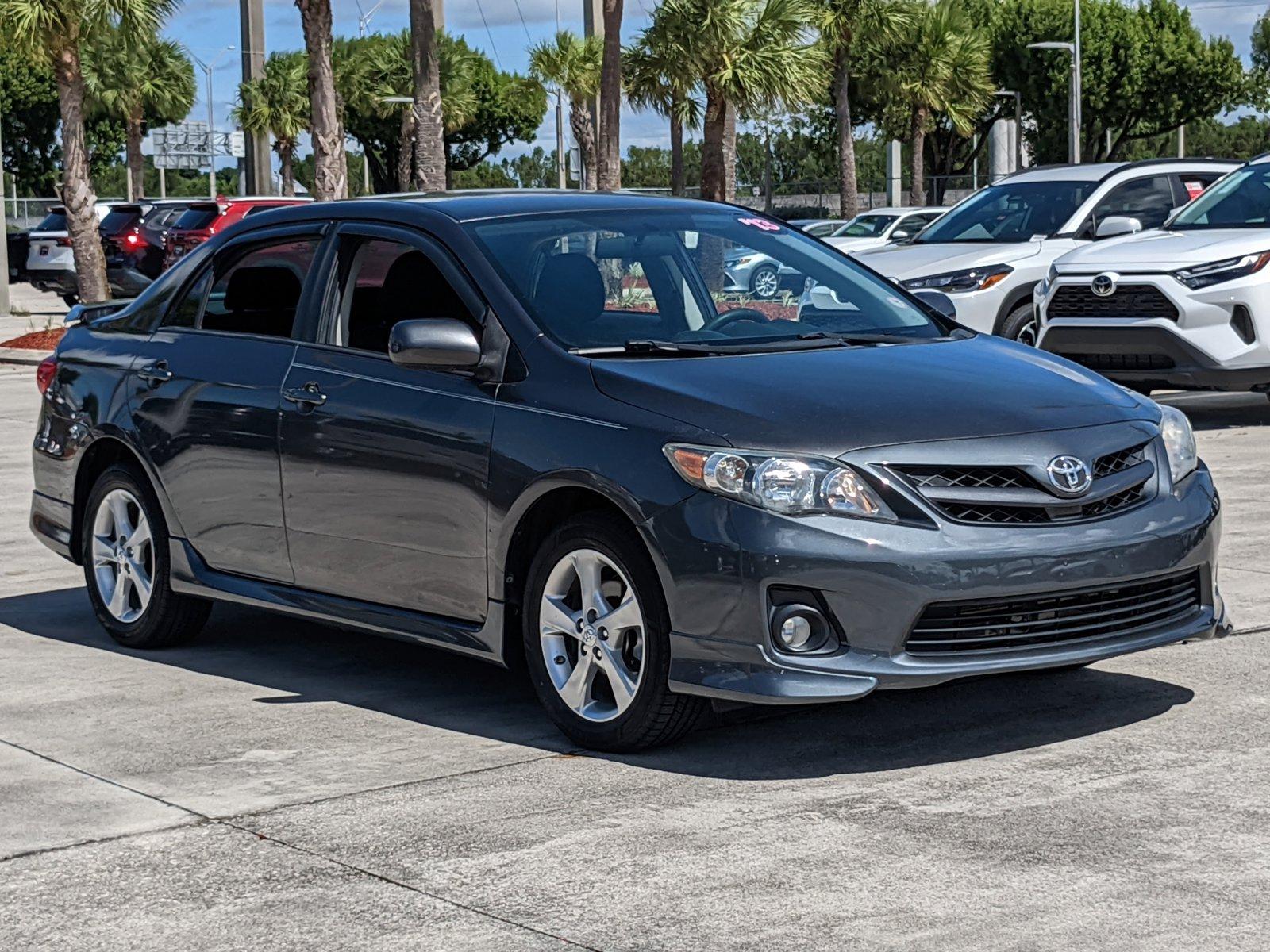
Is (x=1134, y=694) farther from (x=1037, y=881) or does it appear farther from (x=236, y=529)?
(x=236, y=529)

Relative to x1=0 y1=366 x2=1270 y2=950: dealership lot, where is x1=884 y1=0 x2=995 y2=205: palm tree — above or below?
above

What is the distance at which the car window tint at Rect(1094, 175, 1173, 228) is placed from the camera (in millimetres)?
16250

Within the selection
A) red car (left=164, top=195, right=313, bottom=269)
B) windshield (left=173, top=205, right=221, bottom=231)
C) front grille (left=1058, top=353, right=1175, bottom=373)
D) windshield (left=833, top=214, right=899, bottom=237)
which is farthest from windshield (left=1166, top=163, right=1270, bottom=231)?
windshield (left=173, top=205, right=221, bottom=231)

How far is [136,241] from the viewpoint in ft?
115

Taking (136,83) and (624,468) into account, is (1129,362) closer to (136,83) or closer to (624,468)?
(624,468)

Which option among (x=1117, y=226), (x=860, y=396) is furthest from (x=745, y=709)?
(x=1117, y=226)

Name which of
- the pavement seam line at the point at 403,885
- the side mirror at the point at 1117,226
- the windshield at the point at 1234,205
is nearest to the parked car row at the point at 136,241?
the side mirror at the point at 1117,226

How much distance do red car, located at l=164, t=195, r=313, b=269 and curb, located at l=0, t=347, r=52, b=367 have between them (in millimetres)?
7534

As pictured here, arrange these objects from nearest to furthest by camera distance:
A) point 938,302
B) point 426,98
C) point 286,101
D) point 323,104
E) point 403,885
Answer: point 403,885 → point 938,302 → point 323,104 → point 426,98 → point 286,101

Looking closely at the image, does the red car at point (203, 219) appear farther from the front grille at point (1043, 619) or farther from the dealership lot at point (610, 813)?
the front grille at point (1043, 619)

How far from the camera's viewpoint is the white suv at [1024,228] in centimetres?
1534

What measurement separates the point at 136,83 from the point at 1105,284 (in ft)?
186

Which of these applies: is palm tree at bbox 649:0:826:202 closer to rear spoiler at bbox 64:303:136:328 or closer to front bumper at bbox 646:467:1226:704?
rear spoiler at bbox 64:303:136:328

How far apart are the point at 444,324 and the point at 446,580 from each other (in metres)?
0.76
